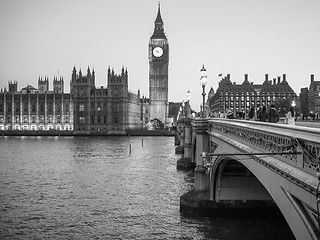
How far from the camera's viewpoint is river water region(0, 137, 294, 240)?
23734 mm

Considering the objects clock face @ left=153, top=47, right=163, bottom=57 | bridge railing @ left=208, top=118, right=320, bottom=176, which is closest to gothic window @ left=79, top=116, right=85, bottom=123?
clock face @ left=153, top=47, right=163, bottom=57

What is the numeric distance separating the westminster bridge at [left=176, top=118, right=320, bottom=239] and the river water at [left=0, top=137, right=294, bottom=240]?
111cm

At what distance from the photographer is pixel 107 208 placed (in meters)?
31.0

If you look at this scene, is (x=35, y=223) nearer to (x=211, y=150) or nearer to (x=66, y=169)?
(x=211, y=150)

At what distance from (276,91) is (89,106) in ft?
224

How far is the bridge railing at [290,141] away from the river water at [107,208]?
9.67m

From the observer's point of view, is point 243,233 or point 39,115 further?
point 39,115

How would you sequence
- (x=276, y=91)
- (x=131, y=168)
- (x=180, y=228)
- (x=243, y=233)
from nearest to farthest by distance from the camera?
1. (x=243, y=233)
2. (x=180, y=228)
3. (x=131, y=168)
4. (x=276, y=91)

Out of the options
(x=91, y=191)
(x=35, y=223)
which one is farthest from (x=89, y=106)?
(x=35, y=223)

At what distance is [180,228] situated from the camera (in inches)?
963

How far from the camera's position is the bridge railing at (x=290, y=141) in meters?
8.26

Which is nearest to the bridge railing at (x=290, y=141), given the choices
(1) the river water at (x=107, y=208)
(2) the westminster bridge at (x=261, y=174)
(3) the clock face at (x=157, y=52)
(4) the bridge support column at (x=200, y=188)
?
(2) the westminster bridge at (x=261, y=174)

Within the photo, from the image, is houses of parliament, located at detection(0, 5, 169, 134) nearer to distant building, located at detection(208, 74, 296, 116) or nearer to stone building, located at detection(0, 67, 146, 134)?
stone building, located at detection(0, 67, 146, 134)

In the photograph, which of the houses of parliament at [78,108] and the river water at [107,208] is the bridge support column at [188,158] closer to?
the river water at [107,208]
